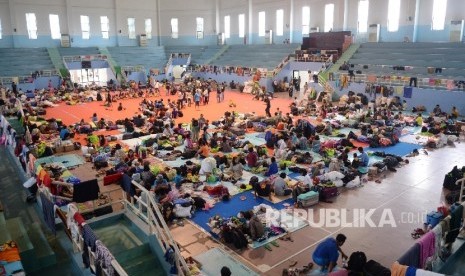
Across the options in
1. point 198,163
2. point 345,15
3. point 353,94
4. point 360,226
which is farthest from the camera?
point 345,15

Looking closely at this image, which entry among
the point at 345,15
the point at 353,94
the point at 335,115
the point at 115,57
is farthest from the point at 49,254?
the point at 115,57

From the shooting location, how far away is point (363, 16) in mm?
38125

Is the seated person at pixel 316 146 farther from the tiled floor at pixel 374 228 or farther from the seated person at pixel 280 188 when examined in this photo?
the seated person at pixel 280 188

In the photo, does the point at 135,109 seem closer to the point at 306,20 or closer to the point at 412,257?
the point at 306,20

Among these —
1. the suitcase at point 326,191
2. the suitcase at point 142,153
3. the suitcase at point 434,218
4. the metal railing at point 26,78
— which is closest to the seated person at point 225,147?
the suitcase at point 142,153

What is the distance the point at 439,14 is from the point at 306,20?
14848 mm

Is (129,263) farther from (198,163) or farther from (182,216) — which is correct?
(198,163)

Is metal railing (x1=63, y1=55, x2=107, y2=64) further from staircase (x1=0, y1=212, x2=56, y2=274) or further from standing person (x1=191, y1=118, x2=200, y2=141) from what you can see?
staircase (x1=0, y1=212, x2=56, y2=274)

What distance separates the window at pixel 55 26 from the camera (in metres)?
46.4

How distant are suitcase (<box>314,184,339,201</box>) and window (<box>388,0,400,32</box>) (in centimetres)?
2829

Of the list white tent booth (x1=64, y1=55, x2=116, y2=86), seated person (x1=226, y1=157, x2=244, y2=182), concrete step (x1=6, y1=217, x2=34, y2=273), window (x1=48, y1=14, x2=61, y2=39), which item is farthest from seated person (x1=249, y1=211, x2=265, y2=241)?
window (x1=48, y1=14, x2=61, y2=39)

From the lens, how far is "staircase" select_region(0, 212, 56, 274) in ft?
28.4

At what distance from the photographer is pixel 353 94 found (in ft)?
103

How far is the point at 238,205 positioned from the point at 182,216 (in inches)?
75.3
